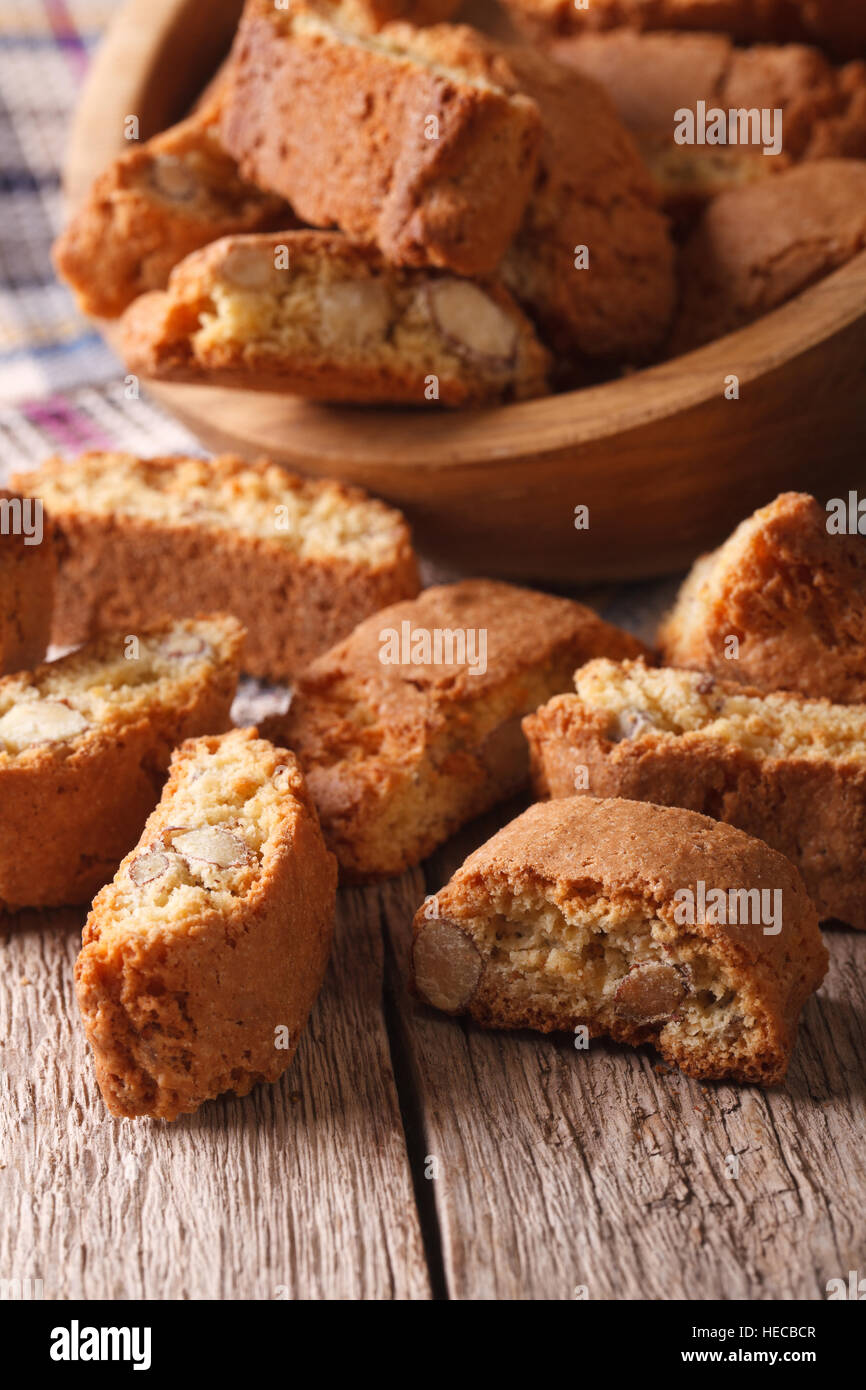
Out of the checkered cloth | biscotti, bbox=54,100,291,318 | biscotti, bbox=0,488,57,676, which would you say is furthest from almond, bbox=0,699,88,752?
the checkered cloth

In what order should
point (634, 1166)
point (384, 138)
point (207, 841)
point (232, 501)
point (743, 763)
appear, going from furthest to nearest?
1. point (232, 501)
2. point (384, 138)
3. point (743, 763)
4. point (207, 841)
5. point (634, 1166)

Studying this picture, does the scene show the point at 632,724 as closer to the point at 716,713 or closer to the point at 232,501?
the point at 716,713

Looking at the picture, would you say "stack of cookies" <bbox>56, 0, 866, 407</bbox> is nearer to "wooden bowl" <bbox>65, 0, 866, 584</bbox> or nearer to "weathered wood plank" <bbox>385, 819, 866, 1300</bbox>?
"wooden bowl" <bbox>65, 0, 866, 584</bbox>

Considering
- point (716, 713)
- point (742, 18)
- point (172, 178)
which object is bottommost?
point (716, 713)

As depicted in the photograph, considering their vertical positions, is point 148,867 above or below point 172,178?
below

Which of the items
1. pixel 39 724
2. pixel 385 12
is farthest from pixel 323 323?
pixel 39 724

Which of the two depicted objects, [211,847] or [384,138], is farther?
[384,138]

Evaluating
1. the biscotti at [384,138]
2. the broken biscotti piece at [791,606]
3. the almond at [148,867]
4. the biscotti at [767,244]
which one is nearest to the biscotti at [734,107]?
the biscotti at [767,244]

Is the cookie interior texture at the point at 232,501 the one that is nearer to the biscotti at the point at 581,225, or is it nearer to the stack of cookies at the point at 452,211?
the stack of cookies at the point at 452,211
